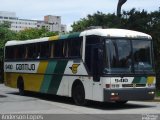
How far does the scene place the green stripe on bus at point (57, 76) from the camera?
20.1 meters

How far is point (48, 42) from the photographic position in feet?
71.3

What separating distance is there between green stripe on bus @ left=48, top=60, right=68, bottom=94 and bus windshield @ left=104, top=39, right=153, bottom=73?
A: 3.15 m


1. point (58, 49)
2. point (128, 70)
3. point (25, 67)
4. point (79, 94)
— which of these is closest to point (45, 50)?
point (58, 49)

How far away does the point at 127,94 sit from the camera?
1698 cm

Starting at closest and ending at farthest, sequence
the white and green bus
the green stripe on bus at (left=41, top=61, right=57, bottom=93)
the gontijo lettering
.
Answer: the white and green bus → the green stripe on bus at (left=41, top=61, right=57, bottom=93) → the gontijo lettering

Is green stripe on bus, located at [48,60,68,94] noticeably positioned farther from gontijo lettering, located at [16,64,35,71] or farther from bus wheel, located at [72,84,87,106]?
gontijo lettering, located at [16,64,35,71]

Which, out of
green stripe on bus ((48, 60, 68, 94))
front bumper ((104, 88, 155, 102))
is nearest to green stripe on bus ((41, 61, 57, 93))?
green stripe on bus ((48, 60, 68, 94))

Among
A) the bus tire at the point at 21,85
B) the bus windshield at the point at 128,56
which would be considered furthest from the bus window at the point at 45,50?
the bus windshield at the point at 128,56

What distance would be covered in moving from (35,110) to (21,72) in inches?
321

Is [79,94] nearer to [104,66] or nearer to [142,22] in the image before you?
[104,66]

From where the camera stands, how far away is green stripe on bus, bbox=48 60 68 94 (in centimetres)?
2006

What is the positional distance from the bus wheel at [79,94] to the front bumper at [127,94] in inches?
70.3

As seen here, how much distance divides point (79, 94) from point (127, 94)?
2437mm

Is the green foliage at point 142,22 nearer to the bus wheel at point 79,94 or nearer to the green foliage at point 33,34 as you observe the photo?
the bus wheel at point 79,94
